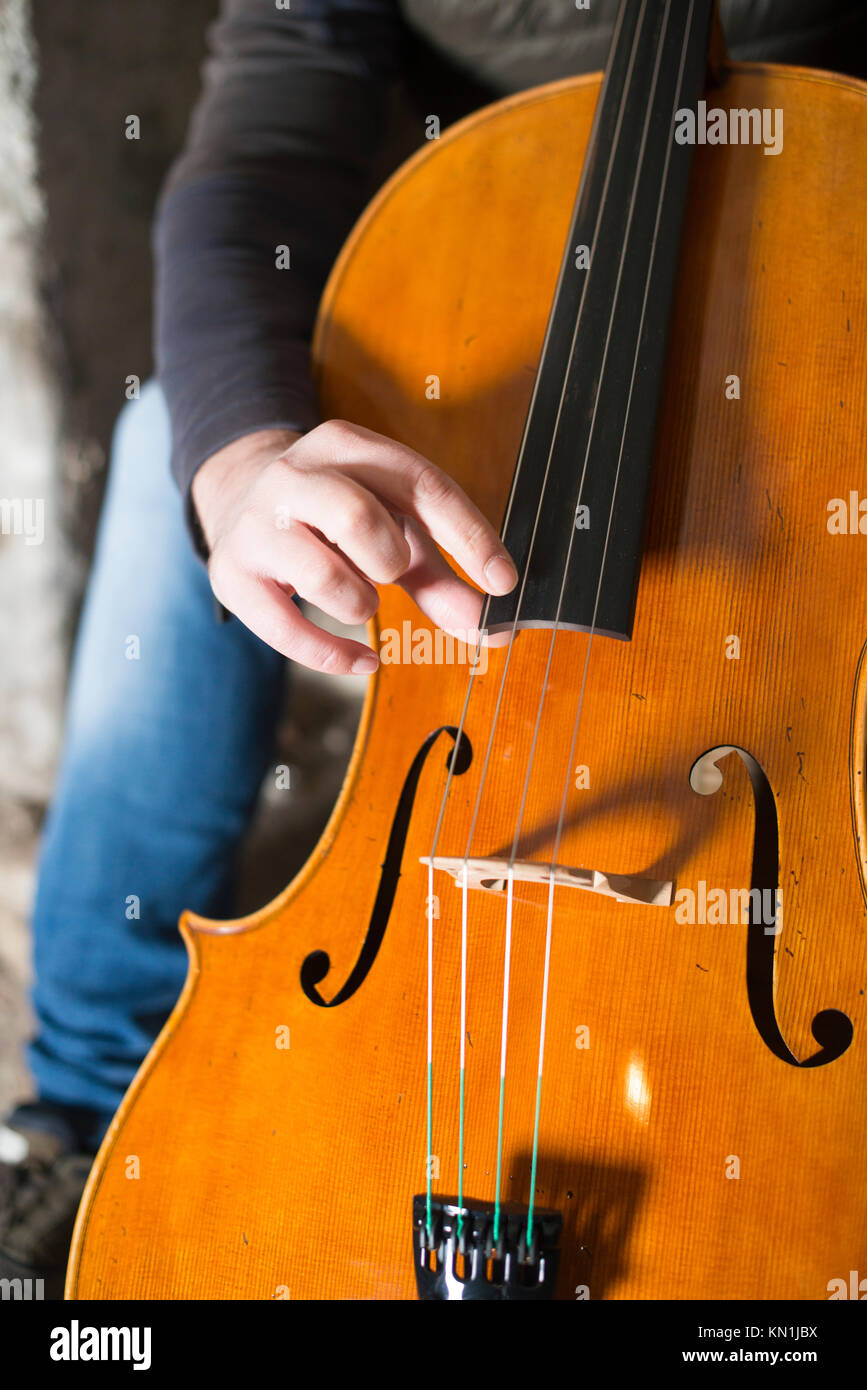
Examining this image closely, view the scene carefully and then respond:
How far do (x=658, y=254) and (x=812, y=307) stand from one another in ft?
0.35

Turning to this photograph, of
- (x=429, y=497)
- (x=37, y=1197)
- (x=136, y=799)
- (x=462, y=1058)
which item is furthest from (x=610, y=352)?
(x=37, y=1197)

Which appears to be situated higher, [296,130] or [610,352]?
[296,130]

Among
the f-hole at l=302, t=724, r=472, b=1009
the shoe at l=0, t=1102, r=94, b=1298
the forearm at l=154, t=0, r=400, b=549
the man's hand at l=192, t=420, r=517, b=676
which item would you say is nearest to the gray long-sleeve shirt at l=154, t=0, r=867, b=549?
the forearm at l=154, t=0, r=400, b=549

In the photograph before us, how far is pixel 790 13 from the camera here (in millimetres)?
749

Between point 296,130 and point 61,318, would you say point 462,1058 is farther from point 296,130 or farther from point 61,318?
point 61,318

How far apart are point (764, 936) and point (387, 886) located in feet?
0.70

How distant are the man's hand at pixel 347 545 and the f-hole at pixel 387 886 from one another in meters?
0.07

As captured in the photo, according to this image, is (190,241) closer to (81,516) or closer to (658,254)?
(658,254)

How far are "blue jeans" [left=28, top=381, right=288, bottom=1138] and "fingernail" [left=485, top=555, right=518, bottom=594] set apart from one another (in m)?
0.41

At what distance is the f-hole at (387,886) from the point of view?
506 millimetres

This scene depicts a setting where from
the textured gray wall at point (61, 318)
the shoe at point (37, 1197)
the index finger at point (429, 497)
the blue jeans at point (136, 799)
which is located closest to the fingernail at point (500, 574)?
the index finger at point (429, 497)

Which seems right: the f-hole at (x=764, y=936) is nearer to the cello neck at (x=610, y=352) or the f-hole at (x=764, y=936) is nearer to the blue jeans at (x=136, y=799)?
the cello neck at (x=610, y=352)

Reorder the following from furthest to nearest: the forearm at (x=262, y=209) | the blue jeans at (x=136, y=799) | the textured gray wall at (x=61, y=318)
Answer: the textured gray wall at (x=61, y=318)
the blue jeans at (x=136, y=799)
the forearm at (x=262, y=209)

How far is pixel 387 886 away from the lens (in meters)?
0.52
